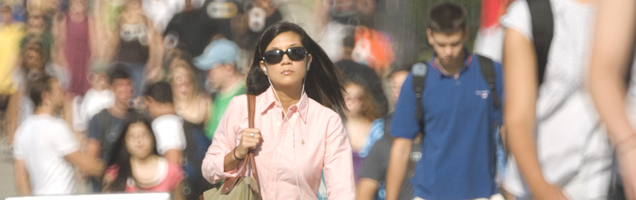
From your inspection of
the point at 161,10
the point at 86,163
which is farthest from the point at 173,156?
the point at 161,10

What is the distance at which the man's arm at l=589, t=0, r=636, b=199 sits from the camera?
2475 mm

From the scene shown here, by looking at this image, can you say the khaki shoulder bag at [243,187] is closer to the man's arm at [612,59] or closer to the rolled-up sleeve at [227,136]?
the rolled-up sleeve at [227,136]

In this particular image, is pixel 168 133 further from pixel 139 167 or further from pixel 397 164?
pixel 397 164

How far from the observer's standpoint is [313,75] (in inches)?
200

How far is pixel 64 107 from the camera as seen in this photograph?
10234 mm

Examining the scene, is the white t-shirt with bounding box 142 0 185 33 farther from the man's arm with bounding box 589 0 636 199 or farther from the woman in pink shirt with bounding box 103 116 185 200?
the man's arm with bounding box 589 0 636 199

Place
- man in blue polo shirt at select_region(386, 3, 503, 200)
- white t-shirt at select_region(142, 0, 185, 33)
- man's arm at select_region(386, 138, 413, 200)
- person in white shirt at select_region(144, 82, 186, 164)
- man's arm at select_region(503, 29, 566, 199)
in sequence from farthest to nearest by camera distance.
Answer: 1. white t-shirt at select_region(142, 0, 185, 33)
2. person in white shirt at select_region(144, 82, 186, 164)
3. man's arm at select_region(386, 138, 413, 200)
4. man in blue polo shirt at select_region(386, 3, 503, 200)
5. man's arm at select_region(503, 29, 566, 199)

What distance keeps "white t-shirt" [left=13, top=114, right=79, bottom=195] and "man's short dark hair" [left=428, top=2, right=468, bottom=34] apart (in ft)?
10.1

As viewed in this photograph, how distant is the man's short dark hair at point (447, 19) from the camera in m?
5.58

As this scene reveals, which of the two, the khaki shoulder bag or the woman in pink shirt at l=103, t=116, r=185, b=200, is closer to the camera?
the khaki shoulder bag

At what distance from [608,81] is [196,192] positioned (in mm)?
5100

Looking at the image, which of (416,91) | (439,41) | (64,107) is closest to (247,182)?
(416,91)

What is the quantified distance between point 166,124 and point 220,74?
1.36 m

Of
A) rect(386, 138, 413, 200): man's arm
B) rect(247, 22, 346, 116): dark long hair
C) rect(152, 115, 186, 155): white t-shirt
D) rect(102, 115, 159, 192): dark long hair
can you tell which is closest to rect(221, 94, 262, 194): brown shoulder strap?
rect(247, 22, 346, 116): dark long hair
